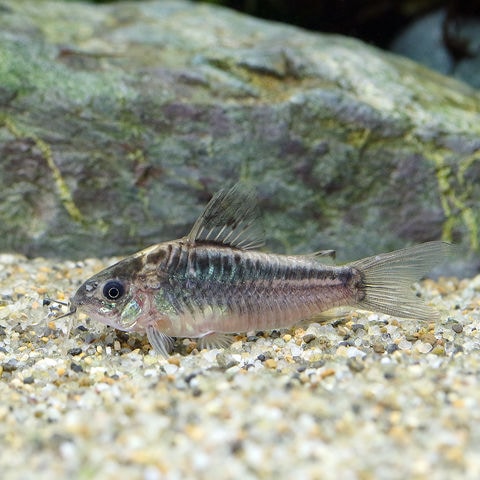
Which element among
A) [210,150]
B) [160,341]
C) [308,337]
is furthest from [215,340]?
Result: [210,150]

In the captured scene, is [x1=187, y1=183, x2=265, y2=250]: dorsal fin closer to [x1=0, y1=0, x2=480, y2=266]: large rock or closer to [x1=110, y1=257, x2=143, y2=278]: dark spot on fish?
[x1=110, y1=257, x2=143, y2=278]: dark spot on fish

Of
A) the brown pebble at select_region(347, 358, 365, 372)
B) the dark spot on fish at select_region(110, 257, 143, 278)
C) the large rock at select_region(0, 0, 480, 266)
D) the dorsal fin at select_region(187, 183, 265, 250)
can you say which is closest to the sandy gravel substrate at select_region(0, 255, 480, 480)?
the brown pebble at select_region(347, 358, 365, 372)

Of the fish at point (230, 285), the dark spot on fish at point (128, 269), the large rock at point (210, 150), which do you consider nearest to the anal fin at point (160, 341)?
the fish at point (230, 285)

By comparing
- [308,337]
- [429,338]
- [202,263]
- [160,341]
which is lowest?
[160,341]

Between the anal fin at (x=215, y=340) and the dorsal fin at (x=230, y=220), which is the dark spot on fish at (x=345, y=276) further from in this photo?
the anal fin at (x=215, y=340)

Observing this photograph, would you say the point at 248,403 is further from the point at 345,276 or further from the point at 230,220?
the point at 230,220
